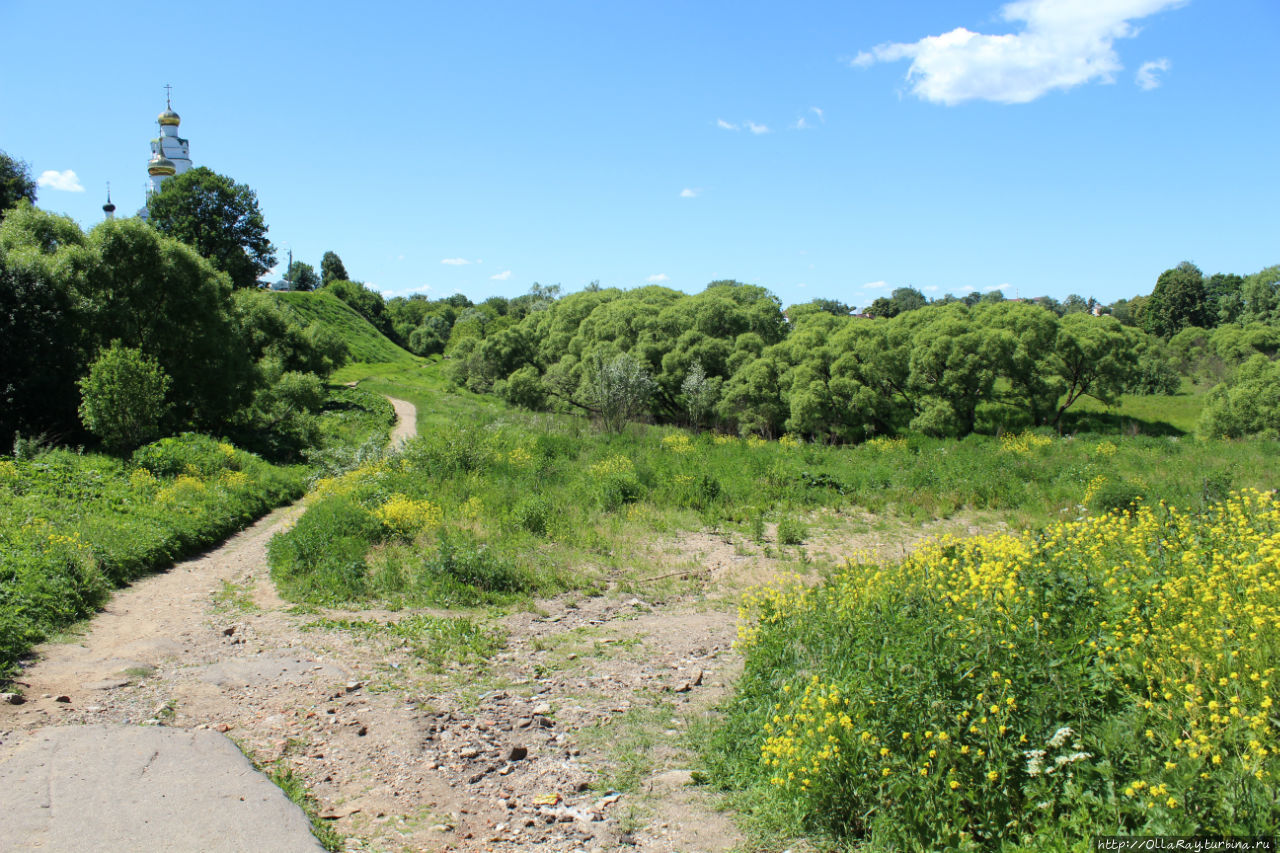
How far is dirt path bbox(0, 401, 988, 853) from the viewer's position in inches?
189

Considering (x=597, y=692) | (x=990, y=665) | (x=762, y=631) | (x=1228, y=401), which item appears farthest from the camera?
(x=1228, y=401)

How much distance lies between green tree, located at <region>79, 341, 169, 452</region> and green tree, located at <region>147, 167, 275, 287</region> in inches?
1217

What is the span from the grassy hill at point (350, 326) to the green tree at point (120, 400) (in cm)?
4116

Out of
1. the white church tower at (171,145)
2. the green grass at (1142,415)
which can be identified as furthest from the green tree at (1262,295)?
the white church tower at (171,145)

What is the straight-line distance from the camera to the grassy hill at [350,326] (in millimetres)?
58438

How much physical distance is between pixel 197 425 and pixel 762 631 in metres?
22.2

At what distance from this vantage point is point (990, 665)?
4379 millimetres

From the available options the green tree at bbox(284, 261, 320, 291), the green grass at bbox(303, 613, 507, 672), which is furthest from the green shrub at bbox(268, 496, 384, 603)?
the green tree at bbox(284, 261, 320, 291)

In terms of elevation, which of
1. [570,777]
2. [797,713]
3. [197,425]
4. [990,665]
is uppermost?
[197,425]

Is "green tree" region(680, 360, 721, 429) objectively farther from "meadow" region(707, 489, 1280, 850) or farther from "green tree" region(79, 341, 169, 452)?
"meadow" region(707, 489, 1280, 850)

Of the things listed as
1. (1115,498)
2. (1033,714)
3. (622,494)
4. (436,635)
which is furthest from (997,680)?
(1115,498)

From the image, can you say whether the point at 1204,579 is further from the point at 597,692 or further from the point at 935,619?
the point at 597,692

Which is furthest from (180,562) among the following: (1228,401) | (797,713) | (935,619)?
(1228,401)

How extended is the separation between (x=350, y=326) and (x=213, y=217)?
18.1 m
